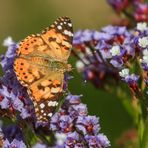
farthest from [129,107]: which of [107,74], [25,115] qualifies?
[25,115]

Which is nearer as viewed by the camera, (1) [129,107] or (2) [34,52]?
(2) [34,52]

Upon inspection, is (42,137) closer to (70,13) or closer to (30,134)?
(30,134)

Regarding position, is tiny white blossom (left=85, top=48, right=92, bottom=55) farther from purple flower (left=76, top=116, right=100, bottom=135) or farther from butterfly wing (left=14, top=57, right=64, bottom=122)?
purple flower (left=76, top=116, right=100, bottom=135)

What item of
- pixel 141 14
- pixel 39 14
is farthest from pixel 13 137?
pixel 39 14

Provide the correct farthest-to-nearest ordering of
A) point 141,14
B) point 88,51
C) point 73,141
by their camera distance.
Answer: point 141,14
point 88,51
point 73,141

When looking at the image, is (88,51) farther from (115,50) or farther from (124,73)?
(124,73)

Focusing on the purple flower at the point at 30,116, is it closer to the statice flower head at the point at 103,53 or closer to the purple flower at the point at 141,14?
the statice flower head at the point at 103,53
